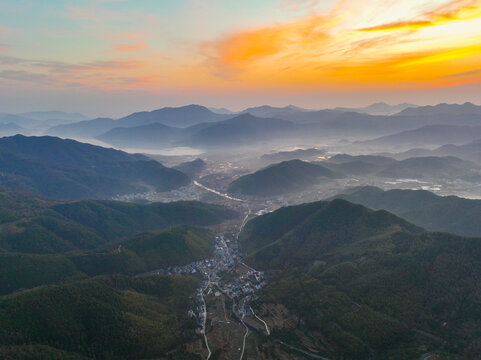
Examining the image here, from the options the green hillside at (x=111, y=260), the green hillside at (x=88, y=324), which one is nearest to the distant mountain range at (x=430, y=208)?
the green hillside at (x=111, y=260)

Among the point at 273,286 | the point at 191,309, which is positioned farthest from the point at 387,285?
the point at 191,309

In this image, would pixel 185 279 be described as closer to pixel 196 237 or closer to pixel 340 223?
pixel 196 237

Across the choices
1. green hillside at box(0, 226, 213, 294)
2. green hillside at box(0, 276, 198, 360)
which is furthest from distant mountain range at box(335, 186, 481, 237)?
green hillside at box(0, 276, 198, 360)

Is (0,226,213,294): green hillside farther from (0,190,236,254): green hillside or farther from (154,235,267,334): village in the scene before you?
(0,190,236,254): green hillside

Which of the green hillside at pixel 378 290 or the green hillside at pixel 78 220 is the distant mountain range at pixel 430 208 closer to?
the green hillside at pixel 378 290

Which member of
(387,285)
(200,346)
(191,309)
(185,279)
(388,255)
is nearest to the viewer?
(200,346)

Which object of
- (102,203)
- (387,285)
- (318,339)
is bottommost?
(318,339)

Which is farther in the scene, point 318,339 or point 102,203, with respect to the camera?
point 102,203

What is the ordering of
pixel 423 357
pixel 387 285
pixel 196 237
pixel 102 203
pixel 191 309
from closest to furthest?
1. pixel 423 357
2. pixel 387 285
3. pixel 191 309
4. pixel 196 237
5. pixel 102 203
